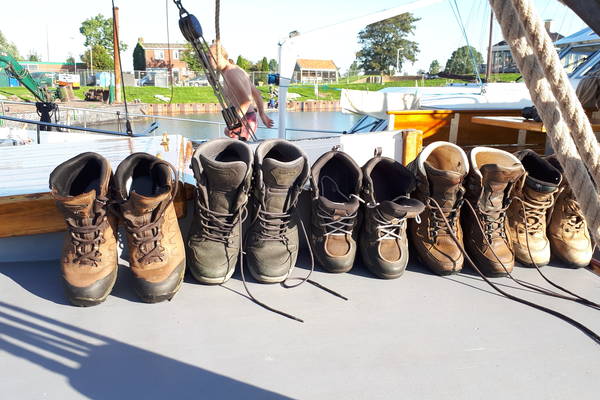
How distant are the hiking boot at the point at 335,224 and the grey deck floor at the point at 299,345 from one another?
0.32ft

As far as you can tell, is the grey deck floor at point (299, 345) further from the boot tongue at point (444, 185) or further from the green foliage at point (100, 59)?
the green foliage at point (100, 59)

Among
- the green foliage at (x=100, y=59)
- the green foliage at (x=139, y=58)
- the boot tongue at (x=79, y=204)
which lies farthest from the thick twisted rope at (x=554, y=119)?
the green foliage at (x=139, y=58)

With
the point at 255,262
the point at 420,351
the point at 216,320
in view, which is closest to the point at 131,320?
the point at 216,320

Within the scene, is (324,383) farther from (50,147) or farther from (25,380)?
(50,147)

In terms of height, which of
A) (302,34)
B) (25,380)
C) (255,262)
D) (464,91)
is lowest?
(25,380)

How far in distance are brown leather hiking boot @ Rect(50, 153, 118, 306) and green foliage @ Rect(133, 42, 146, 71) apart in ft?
217

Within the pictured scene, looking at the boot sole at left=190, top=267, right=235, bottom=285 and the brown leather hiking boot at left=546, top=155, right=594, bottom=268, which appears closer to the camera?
the boot sole at left=190, top=267, right=235, bottom=285

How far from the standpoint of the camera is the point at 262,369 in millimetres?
1250

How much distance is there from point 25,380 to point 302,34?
4.17 m

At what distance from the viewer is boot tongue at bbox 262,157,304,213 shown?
173cm

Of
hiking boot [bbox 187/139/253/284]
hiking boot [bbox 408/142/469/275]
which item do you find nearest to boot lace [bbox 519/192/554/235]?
hiking boot [bbox 408/142/469/275]

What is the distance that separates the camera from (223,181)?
171cm

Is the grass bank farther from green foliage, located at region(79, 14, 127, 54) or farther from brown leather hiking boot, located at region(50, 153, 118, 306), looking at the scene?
brown leather hiking boot, located at region(50, 153, 118, 306)

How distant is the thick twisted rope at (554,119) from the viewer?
29.8 inches
